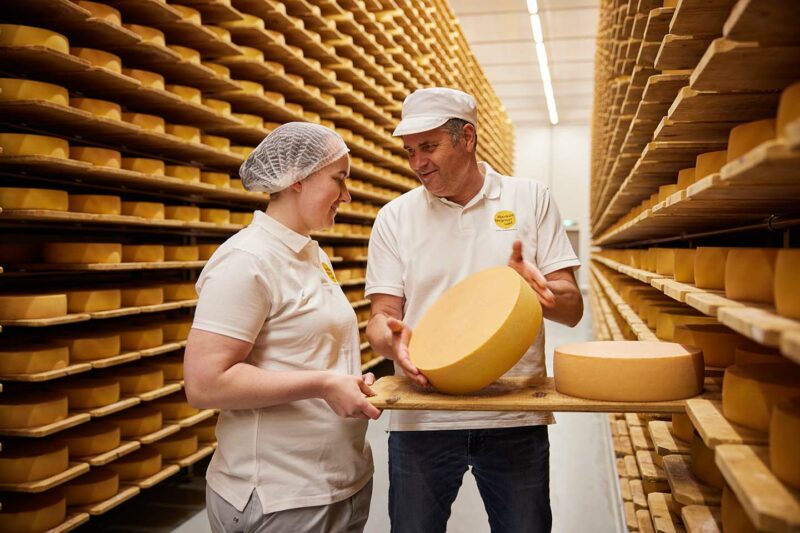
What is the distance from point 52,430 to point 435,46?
19.1 ft

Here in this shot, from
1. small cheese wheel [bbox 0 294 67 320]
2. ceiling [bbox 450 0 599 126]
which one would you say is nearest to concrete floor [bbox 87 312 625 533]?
small cheese wheel [bbox 0 294 67 320]

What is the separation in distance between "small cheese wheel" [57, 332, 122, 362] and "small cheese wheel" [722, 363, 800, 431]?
2567mm

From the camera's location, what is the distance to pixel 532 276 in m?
1.73

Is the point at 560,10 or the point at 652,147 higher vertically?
the point at 560,10

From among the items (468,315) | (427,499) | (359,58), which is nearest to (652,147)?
(468,315)

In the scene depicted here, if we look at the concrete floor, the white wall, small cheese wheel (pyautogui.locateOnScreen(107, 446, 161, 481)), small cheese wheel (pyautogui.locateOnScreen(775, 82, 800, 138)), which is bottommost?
the concrete floor

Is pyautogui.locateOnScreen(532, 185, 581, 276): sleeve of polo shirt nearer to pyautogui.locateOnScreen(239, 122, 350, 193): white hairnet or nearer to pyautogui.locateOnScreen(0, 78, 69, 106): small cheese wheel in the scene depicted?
pyautogui.locateOnScreen(239, 122, 350, 193): white hairnet

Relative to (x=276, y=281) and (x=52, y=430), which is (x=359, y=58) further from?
(x=276, y=281)

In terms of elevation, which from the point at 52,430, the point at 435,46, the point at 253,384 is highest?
the point at 435,46

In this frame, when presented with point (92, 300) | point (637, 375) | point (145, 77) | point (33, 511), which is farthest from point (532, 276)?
point (145, 77)

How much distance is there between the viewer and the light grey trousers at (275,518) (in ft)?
5.19

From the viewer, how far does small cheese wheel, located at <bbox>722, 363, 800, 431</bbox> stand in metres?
1.19

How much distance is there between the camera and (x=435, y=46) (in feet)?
24.4

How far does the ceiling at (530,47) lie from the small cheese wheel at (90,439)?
827 cm
